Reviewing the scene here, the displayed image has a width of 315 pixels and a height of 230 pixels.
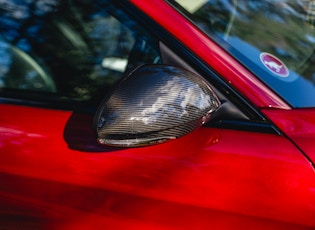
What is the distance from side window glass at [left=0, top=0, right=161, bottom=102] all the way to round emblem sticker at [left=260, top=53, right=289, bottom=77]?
0.37 metres

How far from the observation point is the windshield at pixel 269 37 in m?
1.57

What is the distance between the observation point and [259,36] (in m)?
1.74

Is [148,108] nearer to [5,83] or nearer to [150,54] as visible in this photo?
[150,54]

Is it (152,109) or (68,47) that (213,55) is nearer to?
(152,109)

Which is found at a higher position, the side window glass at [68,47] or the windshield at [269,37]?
the windshield at [269,37]

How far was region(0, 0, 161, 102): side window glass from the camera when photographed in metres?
1.65

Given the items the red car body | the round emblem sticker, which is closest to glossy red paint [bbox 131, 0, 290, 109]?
the red car body

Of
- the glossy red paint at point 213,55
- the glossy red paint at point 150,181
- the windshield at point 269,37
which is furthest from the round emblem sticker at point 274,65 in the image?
the glossy red paint at point 150,181

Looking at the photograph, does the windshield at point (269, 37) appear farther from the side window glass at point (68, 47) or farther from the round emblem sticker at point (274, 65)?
the side window glass at point (68, 47)

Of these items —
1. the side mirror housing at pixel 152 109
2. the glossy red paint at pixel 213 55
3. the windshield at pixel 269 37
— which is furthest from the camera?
the windshield at pixel 269 37

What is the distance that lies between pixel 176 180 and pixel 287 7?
0.96 m

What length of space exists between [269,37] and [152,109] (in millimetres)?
662

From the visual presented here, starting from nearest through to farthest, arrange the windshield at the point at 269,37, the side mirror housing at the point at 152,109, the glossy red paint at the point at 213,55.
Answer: the side mirror housing at the point at 152,109 → the glossy red paint at the point at 213,55 → the windshield at the point at 269,37

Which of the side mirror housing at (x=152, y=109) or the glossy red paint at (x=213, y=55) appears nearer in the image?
the side mirror housing at (x=152, y=109)
